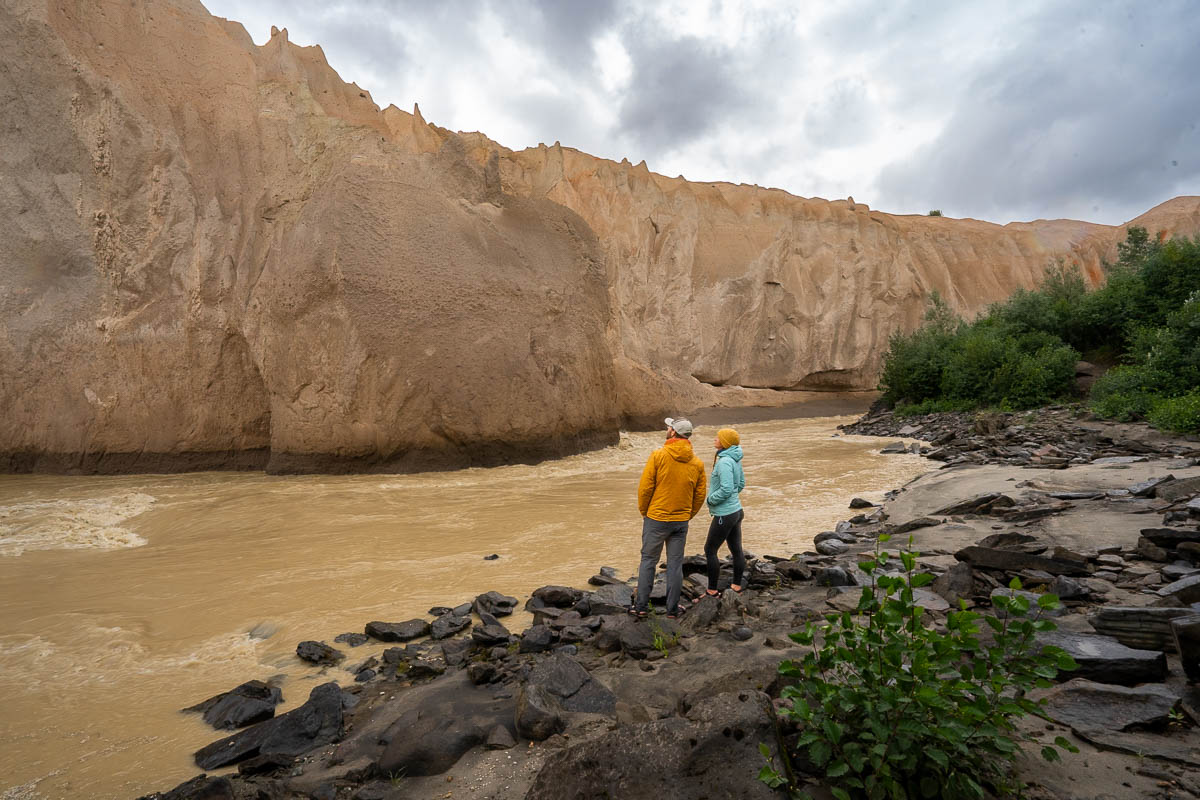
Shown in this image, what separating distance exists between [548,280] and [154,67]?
10.1m

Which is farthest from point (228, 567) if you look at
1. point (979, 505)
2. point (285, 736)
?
point (979, 505)

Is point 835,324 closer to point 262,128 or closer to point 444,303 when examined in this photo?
point 444,303

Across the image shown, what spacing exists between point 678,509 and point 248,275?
43.0 feet

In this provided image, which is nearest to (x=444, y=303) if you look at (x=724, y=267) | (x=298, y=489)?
(x=298, y=489)

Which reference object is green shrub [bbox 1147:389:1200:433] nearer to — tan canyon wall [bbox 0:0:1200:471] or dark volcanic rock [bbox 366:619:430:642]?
tan canyon wall [bbox 0:0:1200:471]

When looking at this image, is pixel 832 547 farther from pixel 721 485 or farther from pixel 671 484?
pixel 671 484

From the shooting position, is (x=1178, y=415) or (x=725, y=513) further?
(x=1178, y=415)

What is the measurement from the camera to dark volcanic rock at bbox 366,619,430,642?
4.44m

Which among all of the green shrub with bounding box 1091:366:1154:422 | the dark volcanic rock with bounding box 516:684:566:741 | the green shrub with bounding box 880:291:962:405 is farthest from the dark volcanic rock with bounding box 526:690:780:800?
the green shrub with bounding box 880:291:962:405

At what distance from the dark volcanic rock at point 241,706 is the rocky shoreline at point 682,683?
0.04 feet

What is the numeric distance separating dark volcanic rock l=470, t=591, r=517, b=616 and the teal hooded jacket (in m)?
1.72

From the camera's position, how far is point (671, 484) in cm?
482

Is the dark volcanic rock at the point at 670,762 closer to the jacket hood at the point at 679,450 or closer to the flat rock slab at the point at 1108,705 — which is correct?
the flat rock slab at the point at 1108,705

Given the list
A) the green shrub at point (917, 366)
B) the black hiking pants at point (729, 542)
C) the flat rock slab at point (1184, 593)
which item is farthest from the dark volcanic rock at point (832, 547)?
the green shrub at point (917, 366)
